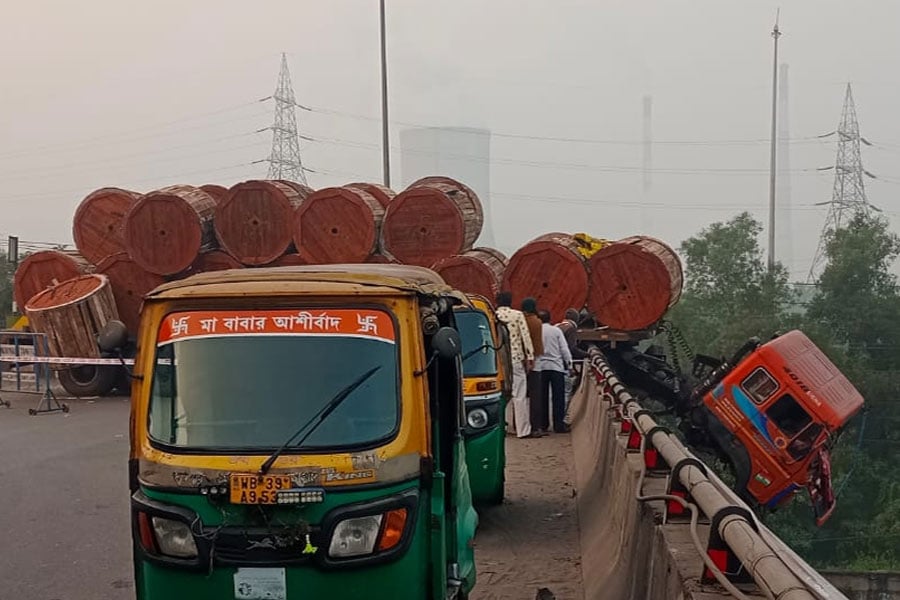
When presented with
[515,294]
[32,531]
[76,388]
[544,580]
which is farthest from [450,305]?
[76,388]

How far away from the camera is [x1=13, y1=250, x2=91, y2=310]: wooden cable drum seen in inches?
818

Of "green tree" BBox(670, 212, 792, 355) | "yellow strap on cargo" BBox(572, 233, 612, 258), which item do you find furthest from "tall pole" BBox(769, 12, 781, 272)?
"yellow strap on cargo" BBox(572, 233, 612, 258)

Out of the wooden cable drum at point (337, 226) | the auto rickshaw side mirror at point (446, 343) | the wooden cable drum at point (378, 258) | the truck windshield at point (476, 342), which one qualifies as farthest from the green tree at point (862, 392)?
the auto rickshaw side mirror at point (446, 343)

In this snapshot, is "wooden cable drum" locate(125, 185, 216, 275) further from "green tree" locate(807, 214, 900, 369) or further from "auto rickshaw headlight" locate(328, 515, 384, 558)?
"green tree" locate(807, 214, 900, 369)

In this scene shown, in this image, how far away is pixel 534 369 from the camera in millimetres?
13586

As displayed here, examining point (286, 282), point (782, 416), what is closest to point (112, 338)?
point (286, 282)

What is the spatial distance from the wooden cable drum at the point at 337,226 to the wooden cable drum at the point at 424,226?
15.3 inches

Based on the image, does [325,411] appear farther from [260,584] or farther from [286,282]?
[260,584]

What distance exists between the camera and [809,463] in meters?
14.6

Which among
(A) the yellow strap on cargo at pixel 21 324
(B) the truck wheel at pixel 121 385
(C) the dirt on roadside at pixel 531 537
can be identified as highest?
(A) the yellow strap on cargo at pixel 21 324

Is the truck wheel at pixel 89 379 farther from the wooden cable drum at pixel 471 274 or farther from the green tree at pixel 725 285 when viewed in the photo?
the green tree at pixel 725 285

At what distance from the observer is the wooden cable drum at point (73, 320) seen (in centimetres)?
1816

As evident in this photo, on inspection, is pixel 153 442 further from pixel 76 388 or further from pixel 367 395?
pixel 76 388

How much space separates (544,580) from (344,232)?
1223 cm
